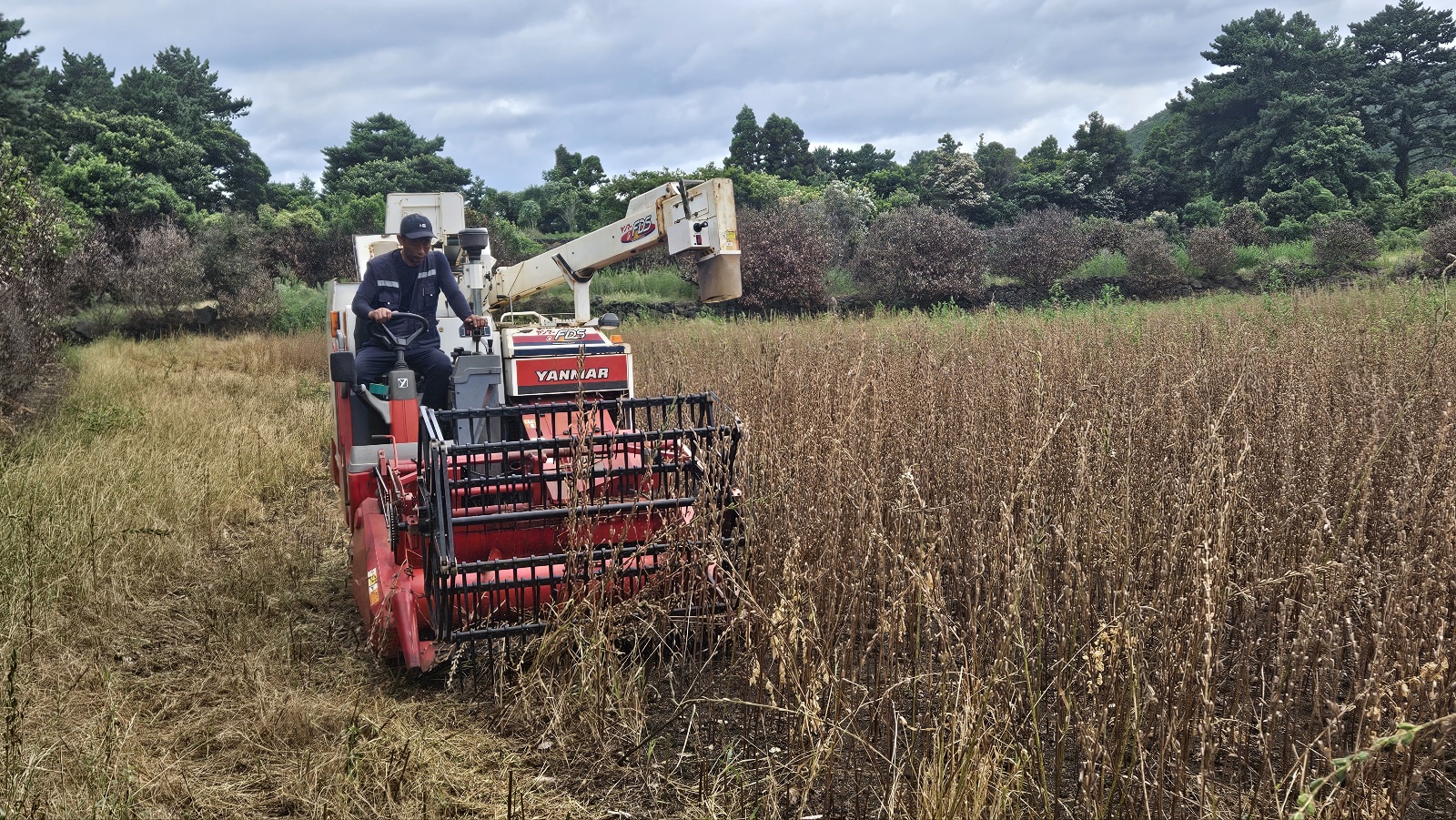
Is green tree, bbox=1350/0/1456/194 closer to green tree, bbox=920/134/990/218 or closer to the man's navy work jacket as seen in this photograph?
green tree, bbox=920/134/990/218

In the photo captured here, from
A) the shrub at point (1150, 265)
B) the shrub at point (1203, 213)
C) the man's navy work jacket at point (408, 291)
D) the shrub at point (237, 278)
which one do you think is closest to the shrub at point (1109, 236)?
the shrub at point (1150, 265)

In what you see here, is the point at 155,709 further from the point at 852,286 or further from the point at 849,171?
the point at 849,171

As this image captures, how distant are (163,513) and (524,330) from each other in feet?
9.22

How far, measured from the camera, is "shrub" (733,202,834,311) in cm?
2170

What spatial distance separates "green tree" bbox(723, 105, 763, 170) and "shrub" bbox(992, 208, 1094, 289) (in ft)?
60.8

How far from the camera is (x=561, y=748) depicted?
353cm

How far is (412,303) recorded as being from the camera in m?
6.07

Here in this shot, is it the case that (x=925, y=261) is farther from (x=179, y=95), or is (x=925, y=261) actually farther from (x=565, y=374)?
(x=179, y=95)

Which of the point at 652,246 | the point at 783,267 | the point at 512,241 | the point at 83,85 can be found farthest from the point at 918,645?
the point at 83,85

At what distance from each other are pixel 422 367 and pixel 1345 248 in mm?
21218

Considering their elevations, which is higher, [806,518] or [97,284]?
[97,284]

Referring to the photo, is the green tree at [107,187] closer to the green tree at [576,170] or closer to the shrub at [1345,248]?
the green tree at [576,170]

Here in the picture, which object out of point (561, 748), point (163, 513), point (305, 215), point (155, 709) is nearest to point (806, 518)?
point (561, 748)

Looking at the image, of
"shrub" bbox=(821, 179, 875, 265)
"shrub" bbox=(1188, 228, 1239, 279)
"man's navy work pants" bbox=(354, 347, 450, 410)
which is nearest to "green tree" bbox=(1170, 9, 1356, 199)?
"shrub" bbox=(1188, 228, 1239, 279)
